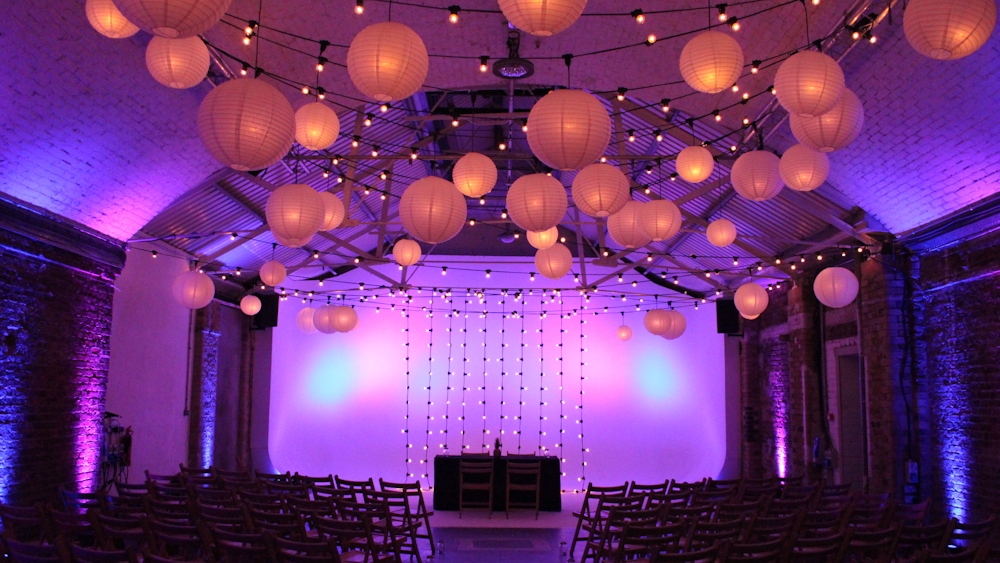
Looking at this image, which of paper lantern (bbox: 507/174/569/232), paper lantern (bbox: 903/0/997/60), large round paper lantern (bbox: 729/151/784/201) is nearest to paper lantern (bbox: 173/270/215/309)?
paper lantern (bbox: 507/174/569/232)

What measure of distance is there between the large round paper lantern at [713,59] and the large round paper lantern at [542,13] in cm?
148

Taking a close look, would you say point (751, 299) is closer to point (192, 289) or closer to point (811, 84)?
point (811, 84)

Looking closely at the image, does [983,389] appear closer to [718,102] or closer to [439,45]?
[718,102]

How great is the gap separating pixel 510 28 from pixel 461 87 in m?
0.93

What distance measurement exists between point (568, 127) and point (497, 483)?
771 cm

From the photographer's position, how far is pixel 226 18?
5.83 metres

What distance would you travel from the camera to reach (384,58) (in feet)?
11.5

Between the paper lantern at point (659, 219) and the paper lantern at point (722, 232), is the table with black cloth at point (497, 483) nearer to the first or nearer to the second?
the paper lantern at point (722, 232)

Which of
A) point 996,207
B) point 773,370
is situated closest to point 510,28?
point 996,207

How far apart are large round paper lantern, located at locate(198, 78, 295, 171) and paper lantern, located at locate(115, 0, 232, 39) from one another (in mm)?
551

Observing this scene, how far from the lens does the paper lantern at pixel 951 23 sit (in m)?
3.08

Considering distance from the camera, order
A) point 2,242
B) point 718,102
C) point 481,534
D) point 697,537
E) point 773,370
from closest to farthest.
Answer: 1. point 697,537
2. point 2,242
3. point 718,102
4. point 481,534
5. point 773,370

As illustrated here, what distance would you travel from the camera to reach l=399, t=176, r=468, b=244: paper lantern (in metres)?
4.49

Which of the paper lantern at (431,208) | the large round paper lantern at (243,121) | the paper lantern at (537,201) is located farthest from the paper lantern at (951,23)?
the large round paper lantern at (243,121)
